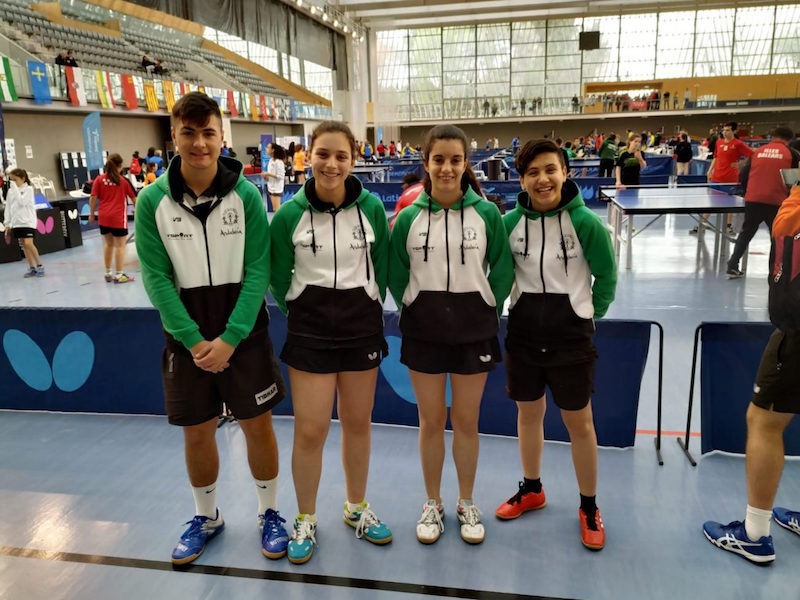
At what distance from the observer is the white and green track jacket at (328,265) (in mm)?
2334

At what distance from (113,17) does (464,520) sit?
24.9m

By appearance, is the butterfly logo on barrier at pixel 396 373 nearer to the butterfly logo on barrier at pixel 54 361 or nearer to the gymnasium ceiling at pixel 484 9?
the butterfly logo on barrier at pixel 54 361

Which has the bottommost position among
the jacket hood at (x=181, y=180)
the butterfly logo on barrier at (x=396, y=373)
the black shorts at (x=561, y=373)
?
the butterfly logo on barrier at (x=396, y=373)

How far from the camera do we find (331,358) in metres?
2.36

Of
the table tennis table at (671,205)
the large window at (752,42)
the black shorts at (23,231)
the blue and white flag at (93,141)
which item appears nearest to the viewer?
the table tennis table at (671,205)

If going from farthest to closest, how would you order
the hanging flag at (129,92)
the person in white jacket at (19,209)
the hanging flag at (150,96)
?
the hanging flag at (150,96)
the hanging flag at (129,92)
the person in white jacket at (19,209)

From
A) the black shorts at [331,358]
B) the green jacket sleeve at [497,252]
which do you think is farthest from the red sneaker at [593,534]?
the black shorts at [331,358]

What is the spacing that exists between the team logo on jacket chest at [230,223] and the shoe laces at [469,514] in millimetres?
1505

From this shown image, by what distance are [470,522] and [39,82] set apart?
50.1 feet

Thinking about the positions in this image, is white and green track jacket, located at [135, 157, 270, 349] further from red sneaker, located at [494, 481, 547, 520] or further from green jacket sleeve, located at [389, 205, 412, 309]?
red sneaker, located at [494, 481, 547, 520]

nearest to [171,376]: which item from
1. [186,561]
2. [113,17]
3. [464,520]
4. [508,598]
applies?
[186,561]

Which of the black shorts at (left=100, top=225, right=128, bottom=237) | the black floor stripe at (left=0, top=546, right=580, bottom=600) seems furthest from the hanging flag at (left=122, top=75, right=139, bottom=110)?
the black floor stripe at (left=0, top=546, right=580, bottom=600)

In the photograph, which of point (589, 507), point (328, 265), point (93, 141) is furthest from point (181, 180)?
point (93, 141)

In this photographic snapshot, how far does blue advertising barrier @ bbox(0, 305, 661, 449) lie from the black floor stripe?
137 cm
